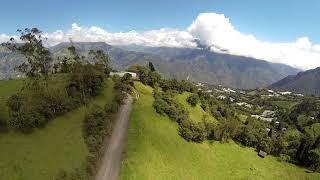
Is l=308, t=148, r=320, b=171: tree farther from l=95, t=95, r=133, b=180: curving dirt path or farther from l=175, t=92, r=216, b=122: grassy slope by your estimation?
l=95, t=95, r=133, b=180: curving dirt path

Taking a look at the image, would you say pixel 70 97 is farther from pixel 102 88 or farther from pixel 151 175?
pixel 151 175

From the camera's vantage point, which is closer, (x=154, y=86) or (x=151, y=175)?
(x=151, y=175)

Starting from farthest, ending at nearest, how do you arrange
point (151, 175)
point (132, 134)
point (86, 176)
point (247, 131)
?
point (247, 131)
point (132, 134)
point (151, 175)
point (86, 176)

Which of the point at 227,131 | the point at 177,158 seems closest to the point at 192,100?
the point at 227,131

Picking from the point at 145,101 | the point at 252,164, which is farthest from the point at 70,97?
the point at 252,164

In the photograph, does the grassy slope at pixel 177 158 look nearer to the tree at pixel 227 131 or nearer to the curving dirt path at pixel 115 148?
the curving dirt path at pixel 115 148

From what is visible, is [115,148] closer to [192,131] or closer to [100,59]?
[192,131]

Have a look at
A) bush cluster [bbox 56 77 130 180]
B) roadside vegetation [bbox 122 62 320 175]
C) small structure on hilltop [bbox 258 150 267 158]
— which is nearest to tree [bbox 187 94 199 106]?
roadside vegetation [bbox 122 62 320 175]

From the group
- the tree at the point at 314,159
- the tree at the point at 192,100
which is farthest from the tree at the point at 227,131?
the tree at the point at 314,159
